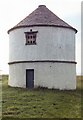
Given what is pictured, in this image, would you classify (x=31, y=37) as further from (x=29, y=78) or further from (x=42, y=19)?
(x=29, y=78)

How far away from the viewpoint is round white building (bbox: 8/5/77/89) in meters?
24.4

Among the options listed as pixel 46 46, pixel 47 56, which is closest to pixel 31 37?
pixel 46 46

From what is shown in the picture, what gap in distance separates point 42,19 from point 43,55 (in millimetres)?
2983

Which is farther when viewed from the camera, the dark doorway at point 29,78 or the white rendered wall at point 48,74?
the dark doorway at point 29,78

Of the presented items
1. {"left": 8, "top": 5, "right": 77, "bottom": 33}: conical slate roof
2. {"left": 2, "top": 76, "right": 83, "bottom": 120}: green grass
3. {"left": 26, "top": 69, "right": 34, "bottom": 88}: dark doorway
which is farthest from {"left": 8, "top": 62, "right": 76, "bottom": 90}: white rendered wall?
{"left": 2, "top": 76, "right": 83, "bottom": 120}: green grass

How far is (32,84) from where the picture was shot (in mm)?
24625

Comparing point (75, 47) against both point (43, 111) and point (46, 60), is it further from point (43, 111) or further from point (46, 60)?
point (43, 111)

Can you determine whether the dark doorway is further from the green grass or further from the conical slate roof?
the green grass

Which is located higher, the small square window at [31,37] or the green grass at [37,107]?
the small square window at [31,37]

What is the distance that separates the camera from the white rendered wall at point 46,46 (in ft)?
80.9

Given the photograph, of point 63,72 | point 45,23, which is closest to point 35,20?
point 45,23

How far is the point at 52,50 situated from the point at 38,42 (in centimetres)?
121

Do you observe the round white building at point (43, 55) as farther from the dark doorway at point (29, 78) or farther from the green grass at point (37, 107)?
the green grass at point (37, 107)

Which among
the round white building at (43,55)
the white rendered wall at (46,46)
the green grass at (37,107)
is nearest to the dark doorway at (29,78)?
the round white building at (43,55)
